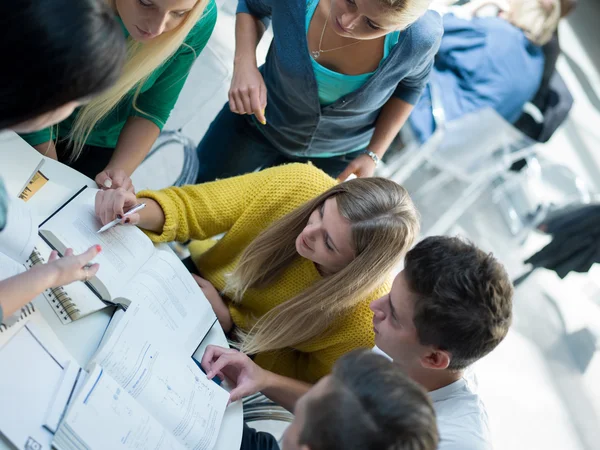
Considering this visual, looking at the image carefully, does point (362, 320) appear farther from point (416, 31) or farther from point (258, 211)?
point (416, 31)

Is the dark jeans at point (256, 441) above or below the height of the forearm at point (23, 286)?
below

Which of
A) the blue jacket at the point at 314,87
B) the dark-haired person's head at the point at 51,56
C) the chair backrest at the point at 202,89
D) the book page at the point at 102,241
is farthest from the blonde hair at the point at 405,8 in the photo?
the chair backrest at the point at 202,89

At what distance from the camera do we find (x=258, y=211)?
55.7 inches

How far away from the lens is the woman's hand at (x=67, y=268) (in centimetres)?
92

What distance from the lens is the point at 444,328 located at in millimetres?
1093

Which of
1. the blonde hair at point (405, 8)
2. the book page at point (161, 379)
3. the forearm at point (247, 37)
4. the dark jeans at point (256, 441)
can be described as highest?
the blonde hair at point (405, 8)

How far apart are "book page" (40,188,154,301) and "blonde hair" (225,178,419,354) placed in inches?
10.9

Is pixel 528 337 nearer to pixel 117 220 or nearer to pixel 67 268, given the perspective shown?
pixel 117 220

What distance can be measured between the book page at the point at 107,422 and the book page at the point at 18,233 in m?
0.23

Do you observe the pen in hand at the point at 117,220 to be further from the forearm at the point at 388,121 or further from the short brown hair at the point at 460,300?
the forearm at the point at 388,121

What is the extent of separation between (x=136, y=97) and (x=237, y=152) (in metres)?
0.43

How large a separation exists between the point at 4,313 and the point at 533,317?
8.66ft

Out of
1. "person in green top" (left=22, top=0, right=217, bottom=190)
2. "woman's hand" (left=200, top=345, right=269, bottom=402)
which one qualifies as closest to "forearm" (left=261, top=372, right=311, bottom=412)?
"woman's hand" (left=200, top=345, right=269, bottom=402)

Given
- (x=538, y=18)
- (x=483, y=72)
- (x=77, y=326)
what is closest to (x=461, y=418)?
(x=77, y=326)
